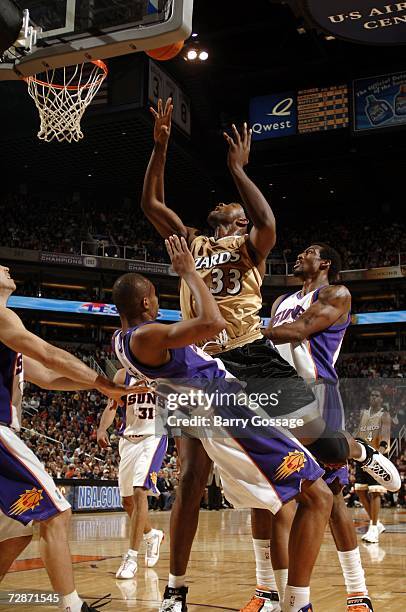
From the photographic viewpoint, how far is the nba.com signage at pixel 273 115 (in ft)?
60.7

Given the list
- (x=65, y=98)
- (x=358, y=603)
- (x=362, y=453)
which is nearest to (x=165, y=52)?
(x=362, y=453)

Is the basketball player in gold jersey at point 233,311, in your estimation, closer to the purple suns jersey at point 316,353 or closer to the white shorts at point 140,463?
the purple suns jersey at point 316,353

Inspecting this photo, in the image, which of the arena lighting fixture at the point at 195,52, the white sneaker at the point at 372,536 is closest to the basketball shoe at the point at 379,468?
the white sneaker at the point at 372,536

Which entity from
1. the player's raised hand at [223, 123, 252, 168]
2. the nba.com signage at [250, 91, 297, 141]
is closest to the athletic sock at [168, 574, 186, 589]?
the player's raised hand at [223, 123, 252, 168]

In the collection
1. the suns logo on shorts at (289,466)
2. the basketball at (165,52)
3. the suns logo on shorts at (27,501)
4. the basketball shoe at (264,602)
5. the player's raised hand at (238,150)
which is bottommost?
the basketball shoe at (264,602)

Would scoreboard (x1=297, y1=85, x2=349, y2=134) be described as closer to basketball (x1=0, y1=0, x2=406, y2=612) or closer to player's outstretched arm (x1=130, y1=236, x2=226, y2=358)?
basketball (x1=0, y1=0, x2=406, y2=612)

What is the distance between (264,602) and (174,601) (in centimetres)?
52

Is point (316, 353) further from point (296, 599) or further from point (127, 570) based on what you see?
point (127, 570)

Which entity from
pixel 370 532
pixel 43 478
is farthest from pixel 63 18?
pixel 370 532

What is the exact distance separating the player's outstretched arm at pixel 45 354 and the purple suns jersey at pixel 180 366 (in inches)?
5.2

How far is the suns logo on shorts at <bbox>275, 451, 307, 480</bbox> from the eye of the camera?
3014 millimetres

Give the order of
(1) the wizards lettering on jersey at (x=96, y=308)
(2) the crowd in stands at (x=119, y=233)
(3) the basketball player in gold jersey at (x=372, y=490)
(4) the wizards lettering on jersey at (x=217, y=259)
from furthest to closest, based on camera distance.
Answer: (1) the wizards lettering on jersey at (x=96, y=308)
(2) the crowd in stands at (x=119, y=233)
(3) the basketball player in gold jersey at (x=372, y=490)
(4) the wizards lettering on jersey at (x=217, y=259)

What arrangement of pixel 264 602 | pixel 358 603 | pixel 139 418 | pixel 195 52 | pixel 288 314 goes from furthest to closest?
pixel 195 52 < pixel 139 418 < pixel 288 314 < pixel 264 602 < pixel 358 603

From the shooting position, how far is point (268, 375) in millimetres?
3467
